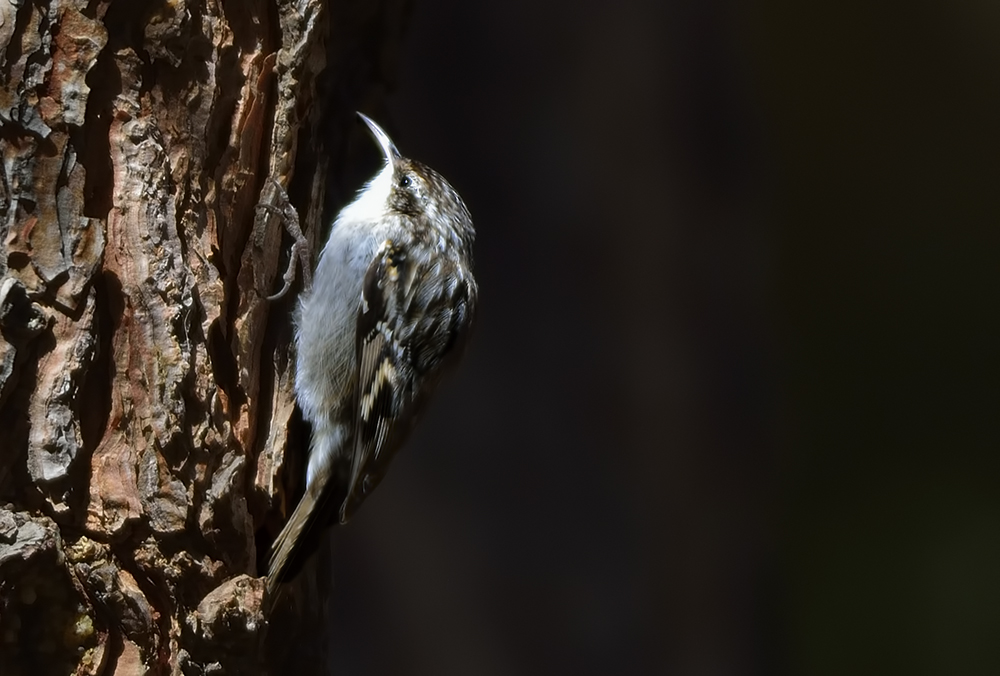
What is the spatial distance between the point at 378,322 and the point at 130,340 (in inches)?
30.0

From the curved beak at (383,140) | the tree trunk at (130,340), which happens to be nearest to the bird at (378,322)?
the curved beak at (383,140)

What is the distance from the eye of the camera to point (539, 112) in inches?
98.0

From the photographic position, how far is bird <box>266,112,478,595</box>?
191cm

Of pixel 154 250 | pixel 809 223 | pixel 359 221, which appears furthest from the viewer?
pixel 809 223

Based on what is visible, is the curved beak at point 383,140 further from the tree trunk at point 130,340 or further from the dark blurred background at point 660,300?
the tree trunk at point 130,340

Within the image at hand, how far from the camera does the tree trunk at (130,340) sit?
1.29m

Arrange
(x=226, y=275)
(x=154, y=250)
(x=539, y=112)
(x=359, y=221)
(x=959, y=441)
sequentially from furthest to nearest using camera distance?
(x=959, y=441) → (x=539, y=112) → (x=359, y=221) → (x=226, y=275) → (x=154, y=250)

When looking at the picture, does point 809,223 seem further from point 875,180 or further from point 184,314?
point 184,314

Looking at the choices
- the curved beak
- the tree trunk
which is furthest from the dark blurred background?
the tree trunk

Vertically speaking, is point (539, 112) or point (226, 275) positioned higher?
point (539, 112)

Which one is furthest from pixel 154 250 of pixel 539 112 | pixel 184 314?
pixel 539 112

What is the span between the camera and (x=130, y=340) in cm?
141

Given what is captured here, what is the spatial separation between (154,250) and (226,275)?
0.21 metres

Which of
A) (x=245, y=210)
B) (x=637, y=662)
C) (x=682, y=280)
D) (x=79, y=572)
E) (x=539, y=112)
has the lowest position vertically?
(x=637, y=662)
